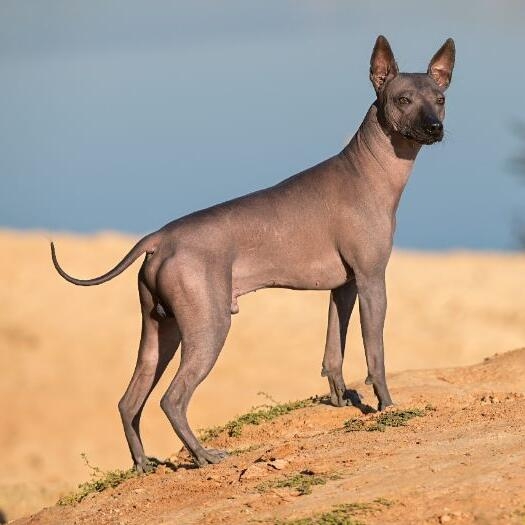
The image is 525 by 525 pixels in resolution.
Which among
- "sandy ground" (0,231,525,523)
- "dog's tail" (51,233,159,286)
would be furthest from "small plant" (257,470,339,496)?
"sandy ground" (0,231,525,523)

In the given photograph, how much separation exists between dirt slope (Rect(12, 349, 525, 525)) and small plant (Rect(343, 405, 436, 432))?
8 centimetres

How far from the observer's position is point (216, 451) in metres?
10.2

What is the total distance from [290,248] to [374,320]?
0.95 metres

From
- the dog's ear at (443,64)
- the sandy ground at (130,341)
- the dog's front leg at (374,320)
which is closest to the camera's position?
the dog's front leg at (374,320)

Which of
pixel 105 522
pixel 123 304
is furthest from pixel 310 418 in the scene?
pixel 123 304

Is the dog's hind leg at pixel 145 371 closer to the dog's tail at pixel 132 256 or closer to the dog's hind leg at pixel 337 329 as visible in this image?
the dog's tail at pixel 132 256

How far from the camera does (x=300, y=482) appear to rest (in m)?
8.79

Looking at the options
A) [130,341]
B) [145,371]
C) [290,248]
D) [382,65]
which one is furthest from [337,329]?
[130,341]

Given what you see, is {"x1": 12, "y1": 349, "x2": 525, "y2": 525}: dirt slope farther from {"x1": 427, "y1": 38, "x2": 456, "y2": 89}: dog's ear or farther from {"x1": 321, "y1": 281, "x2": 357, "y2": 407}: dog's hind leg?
{"x1": 427, "y1": 38, "x2": 456, "y2": 89}: dog's ear

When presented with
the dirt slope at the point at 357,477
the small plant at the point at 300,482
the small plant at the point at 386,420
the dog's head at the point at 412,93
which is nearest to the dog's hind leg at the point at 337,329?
the dirt slope at the point at 357,477

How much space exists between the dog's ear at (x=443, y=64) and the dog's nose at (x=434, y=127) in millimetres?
748

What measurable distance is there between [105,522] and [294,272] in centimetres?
257

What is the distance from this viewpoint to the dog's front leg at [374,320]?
35.4 feet

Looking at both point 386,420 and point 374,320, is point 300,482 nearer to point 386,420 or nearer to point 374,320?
point 386,420
